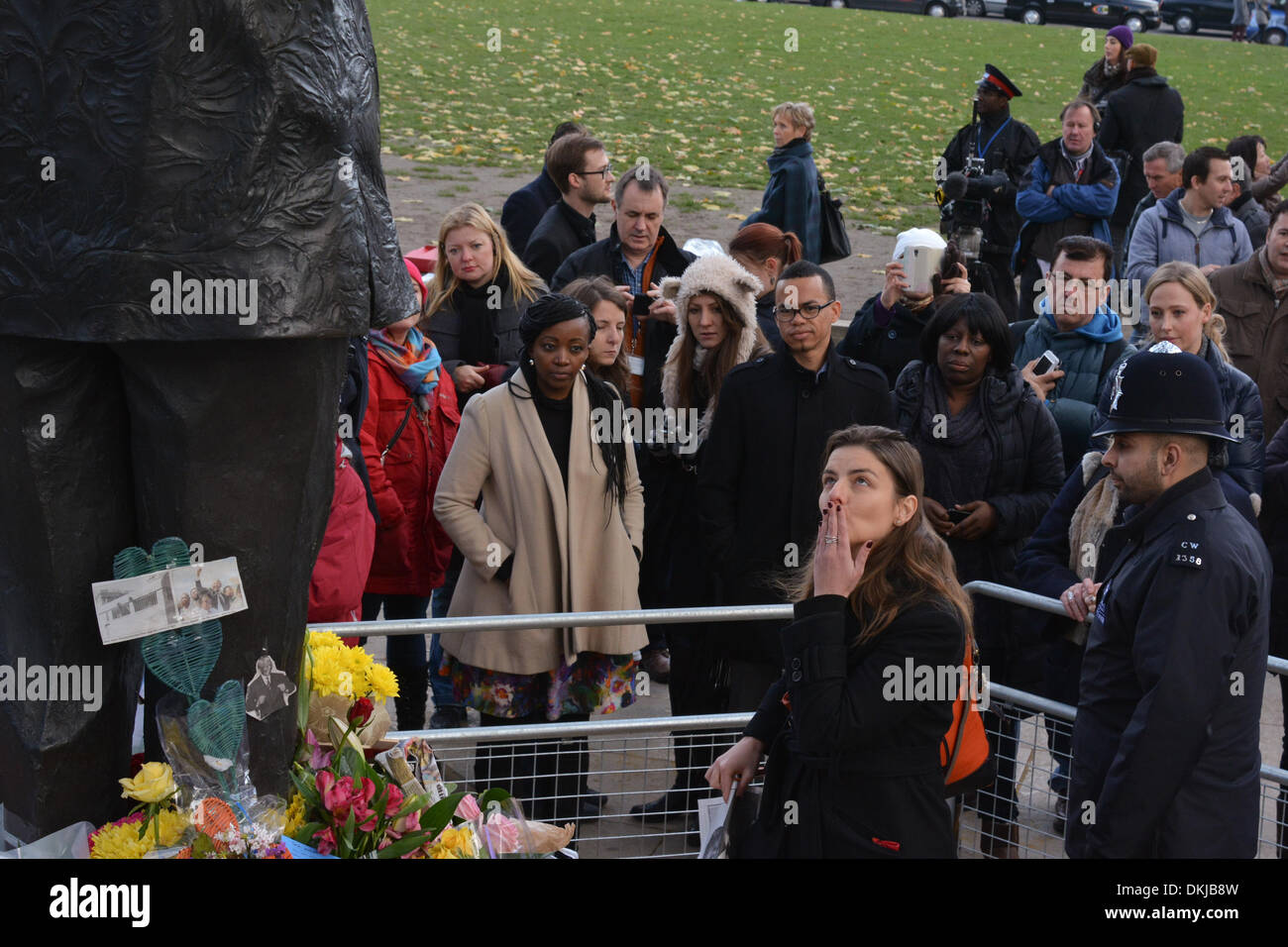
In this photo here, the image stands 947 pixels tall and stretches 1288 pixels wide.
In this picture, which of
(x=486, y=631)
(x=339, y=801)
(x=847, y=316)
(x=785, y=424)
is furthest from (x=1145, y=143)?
(x=339, y=801)

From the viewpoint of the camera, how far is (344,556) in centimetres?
517

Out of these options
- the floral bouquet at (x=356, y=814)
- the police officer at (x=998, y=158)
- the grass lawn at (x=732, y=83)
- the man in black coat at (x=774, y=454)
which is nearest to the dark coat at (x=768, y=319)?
the man in black coat at (x=774, y=454)

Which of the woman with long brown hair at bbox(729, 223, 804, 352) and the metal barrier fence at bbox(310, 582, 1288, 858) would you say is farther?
the woman with long brown hair at bbox(729, 223, 804, 352)

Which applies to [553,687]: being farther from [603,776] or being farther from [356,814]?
[356,814]

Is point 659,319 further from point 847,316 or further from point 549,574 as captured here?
point 847,316

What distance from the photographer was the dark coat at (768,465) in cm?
549

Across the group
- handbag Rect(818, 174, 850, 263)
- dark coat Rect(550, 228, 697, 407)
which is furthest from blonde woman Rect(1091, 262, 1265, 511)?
handbag Rect(818, 174, 850, 263)

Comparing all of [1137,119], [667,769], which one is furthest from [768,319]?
[1137,119]

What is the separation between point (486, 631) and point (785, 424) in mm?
1241

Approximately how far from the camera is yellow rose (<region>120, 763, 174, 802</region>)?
3074mm


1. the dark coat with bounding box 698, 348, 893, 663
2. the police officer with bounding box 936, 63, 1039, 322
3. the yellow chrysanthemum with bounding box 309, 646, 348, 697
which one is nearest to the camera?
the yellow chrysanthemum with bounding box 309, 646, 348, 697

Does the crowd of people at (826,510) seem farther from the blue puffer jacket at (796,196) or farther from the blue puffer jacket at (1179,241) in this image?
the blue puffer jacket at (796,196)

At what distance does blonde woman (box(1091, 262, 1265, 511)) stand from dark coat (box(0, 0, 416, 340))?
3625mm

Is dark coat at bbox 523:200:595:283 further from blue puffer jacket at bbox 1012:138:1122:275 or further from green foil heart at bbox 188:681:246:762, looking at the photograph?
green foil heart at bbox 188:681:246:762
